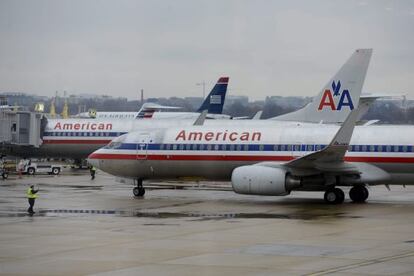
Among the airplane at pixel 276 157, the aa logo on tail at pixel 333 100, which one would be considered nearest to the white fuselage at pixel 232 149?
the airplane at pixel 276 157

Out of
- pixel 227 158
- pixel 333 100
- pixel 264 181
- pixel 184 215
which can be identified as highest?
pixel 333 100

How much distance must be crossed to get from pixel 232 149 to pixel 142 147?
4640mm

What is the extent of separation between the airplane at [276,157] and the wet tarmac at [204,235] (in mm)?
1089

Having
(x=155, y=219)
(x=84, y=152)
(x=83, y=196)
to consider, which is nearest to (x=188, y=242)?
(x=155, y=219)

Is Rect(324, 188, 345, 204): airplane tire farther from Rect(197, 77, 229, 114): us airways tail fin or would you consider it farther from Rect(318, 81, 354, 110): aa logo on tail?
Rect(197, 77, 229, 114): us airways tail fin

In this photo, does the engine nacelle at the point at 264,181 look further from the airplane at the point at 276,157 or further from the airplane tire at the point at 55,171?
the airplane tire at the point at 55,171

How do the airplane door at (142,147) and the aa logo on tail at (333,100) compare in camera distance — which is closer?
the airplane door at (142,147)

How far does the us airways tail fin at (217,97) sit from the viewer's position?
84.0m

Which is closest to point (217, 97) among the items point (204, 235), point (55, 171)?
point (55, 171)

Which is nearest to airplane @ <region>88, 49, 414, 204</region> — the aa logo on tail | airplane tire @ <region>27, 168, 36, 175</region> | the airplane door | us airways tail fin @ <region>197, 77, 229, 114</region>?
the airplane door

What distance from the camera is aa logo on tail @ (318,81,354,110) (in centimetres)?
5606

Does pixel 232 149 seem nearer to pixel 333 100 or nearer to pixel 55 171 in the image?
pixel 333 100

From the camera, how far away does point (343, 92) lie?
5619 centimetres

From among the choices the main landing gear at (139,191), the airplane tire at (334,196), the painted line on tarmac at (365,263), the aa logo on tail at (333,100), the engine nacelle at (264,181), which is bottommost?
the main landing gear at (139,191)
